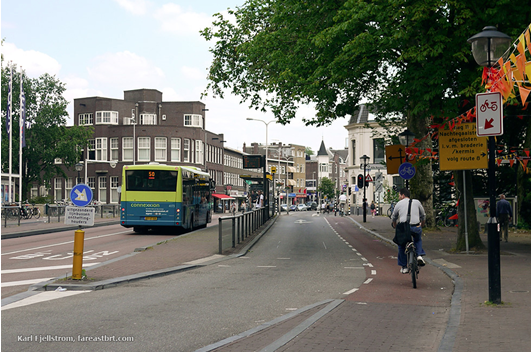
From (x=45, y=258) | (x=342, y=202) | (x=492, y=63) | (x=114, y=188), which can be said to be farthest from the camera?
(x=114, y=188)

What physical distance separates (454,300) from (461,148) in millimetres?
8419

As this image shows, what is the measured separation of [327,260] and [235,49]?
40.7ft

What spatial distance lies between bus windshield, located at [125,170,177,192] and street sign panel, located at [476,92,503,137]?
18.1m

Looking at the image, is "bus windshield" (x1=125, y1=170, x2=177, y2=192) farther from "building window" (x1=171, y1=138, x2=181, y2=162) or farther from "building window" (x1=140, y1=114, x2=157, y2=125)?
"building window" (x1=140, y1=114, x2=157, y2=125)

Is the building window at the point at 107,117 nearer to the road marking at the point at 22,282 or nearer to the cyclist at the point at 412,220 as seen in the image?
the road marking at the point at 22,282

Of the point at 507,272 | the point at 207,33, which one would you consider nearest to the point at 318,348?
the point at 507,272

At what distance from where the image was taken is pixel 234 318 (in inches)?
317

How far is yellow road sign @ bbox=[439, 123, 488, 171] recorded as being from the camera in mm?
16703

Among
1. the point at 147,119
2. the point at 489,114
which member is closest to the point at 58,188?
the point at 147,119

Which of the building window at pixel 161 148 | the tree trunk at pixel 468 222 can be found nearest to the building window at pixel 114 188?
the building window at pixel 161 148

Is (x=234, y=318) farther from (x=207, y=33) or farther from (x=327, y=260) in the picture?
(x=207, y=33)

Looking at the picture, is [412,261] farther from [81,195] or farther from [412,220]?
[81,195]

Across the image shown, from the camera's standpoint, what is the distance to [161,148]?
7562 cm

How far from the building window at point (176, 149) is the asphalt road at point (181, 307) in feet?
205
